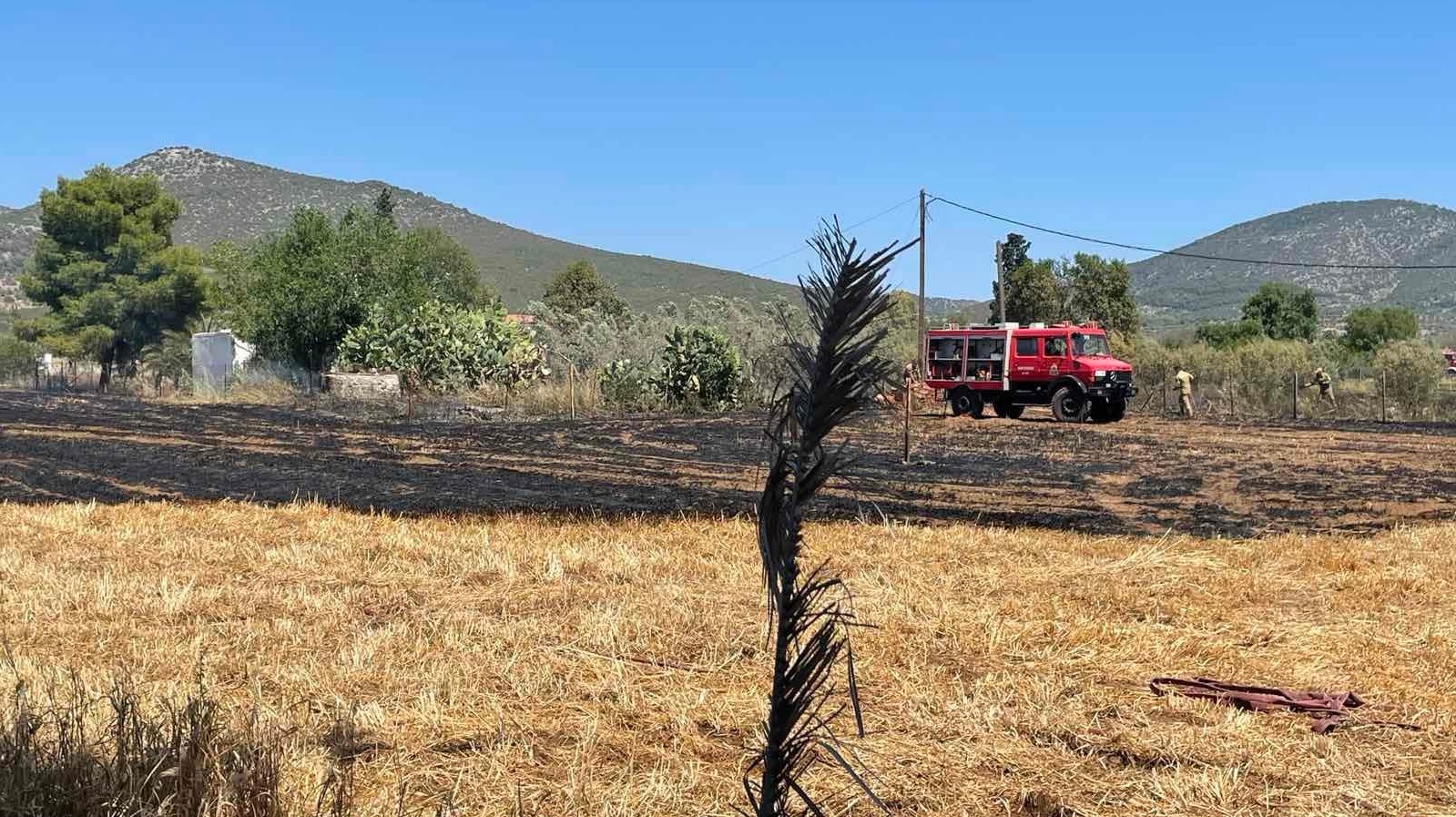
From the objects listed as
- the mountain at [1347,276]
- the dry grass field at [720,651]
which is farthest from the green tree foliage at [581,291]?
the mountain at [1347,276]

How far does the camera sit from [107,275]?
5453 centimetres

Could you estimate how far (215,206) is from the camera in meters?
129

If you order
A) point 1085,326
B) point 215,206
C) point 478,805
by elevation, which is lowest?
point 478,805

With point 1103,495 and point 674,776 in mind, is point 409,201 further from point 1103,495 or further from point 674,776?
point 674,776

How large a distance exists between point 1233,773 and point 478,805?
2.87 metres

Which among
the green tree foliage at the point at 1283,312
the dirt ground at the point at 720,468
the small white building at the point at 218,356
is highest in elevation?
the green tree foliage at the point at 1283,312

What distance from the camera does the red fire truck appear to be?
3244cm

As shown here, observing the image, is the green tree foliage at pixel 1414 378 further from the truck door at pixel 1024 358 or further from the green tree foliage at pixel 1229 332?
the green tree foliage at pixel 1229 332

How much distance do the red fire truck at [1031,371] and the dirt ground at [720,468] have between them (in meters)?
1.27

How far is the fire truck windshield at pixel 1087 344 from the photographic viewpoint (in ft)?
107

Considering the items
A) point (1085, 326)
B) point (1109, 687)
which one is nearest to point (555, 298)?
point (1085, 326)

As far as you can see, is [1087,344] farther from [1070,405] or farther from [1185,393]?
[1185,393]

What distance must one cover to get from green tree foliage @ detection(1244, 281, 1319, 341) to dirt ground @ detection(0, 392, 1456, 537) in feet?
160

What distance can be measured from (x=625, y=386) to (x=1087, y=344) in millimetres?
13800
